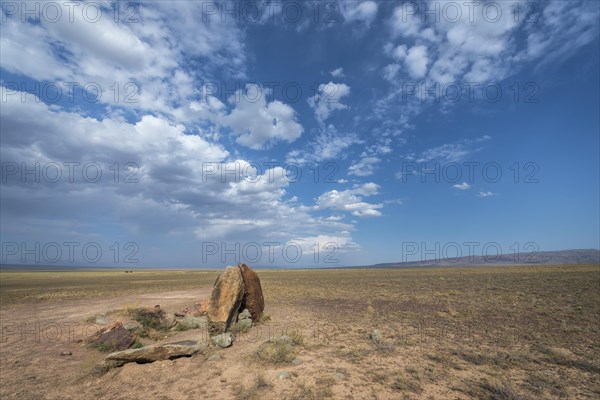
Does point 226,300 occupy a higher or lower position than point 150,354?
higher

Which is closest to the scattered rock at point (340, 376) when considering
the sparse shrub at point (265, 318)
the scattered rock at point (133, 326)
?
the sparse shrub at point (265, 318)

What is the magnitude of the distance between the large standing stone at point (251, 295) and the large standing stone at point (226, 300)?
840mm

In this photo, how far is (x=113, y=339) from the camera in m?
12.5

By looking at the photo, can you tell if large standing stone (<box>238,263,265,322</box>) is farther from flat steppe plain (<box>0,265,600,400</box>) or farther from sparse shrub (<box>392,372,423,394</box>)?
sparse shrub (<box>392,372,423,394</box>)

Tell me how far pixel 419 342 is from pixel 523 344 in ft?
12.6

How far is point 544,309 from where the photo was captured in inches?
709

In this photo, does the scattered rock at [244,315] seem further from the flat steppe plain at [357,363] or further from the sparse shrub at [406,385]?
the sparse shrub at [406,385]

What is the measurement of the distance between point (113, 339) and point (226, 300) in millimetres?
4743

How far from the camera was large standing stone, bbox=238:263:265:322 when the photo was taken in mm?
16328

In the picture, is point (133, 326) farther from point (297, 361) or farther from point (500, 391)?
point (500, 391)

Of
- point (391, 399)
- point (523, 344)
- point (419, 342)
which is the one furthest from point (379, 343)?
point (523, 344)

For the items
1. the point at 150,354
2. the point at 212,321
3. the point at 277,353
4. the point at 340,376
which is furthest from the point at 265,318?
the point at 340,376

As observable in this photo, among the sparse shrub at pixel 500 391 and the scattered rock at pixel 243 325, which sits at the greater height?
the sparse shrub at pixel 500 391

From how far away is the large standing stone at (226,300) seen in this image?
1402 centimetres
